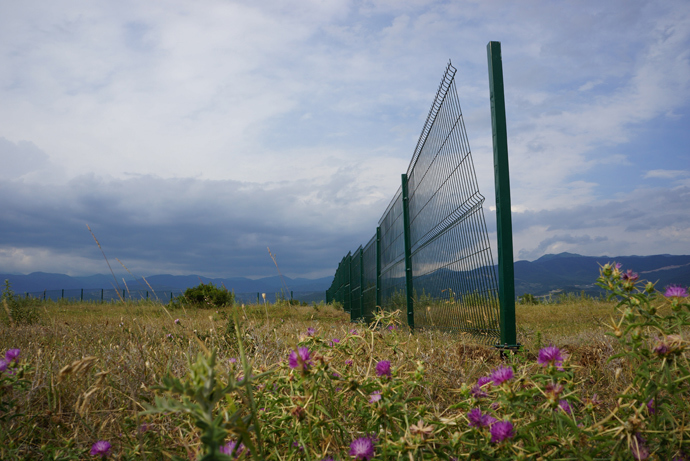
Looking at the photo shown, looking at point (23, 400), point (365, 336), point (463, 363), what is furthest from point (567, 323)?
point (23, 400)

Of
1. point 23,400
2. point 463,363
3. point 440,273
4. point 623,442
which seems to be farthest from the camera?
point 440,273

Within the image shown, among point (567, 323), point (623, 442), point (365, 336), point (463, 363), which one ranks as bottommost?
point (567, 323)

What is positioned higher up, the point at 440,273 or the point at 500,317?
the point at 440,273

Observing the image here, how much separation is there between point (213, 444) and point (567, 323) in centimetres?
722

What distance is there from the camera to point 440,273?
4.28 metres

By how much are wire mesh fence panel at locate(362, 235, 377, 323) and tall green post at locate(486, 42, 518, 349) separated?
5.76m

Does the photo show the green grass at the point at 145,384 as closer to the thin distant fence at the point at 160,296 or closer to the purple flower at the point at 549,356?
the purple flower at the point at 549,356

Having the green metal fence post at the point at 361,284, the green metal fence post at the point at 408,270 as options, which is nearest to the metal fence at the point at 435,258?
the green metal fence post at the point at 408,270

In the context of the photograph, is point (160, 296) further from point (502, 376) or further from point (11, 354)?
point (502, 376)

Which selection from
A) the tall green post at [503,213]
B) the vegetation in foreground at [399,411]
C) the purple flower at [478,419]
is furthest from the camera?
the tall green post at [503,213]

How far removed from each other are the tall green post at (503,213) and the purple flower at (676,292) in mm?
1870

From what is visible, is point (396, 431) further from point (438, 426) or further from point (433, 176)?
point (433, 176)

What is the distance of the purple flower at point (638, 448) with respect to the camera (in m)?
0.87

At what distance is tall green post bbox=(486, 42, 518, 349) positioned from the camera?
2906mm
